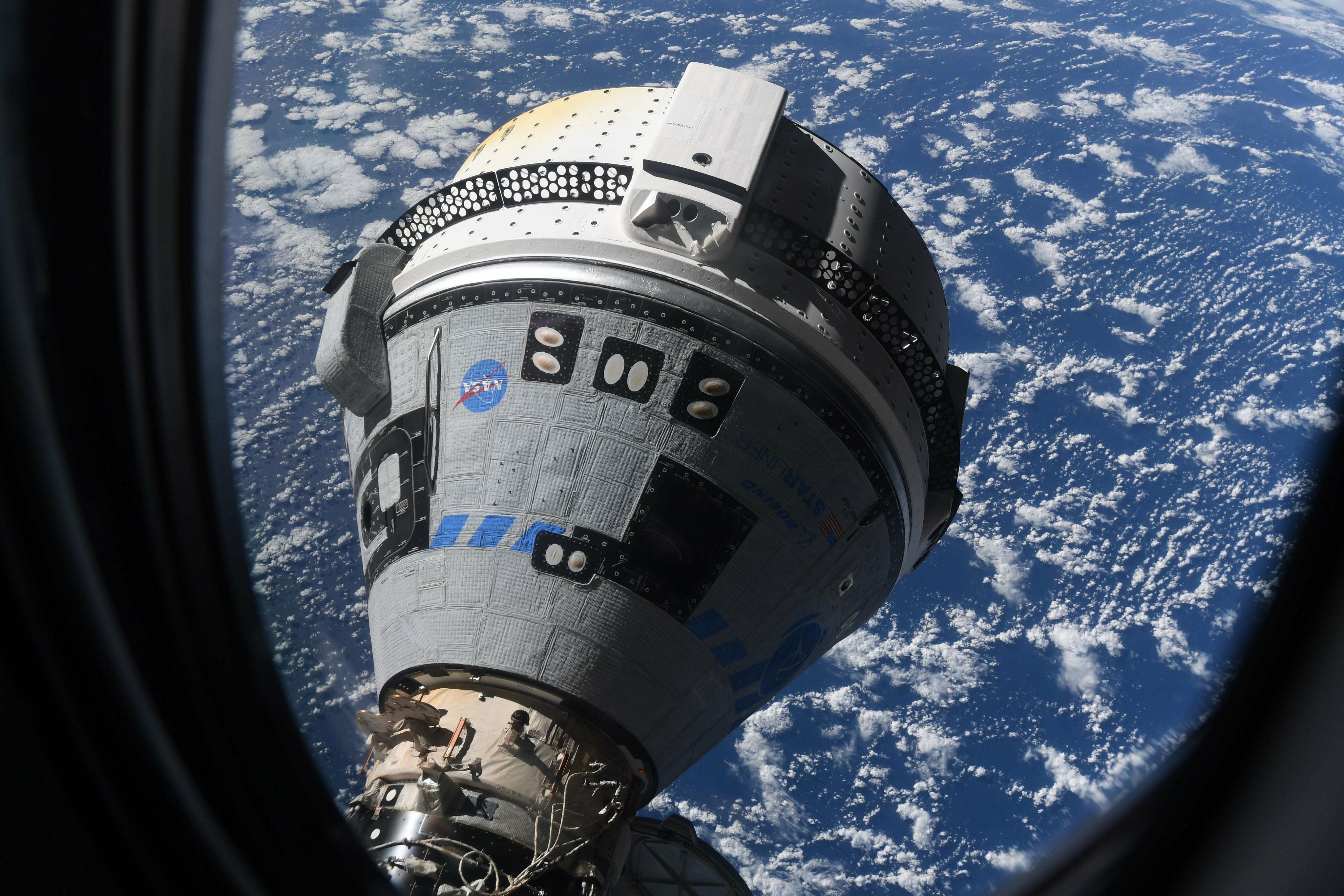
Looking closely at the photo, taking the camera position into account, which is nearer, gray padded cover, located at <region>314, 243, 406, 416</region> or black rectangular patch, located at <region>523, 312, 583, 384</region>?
black rectangular patch, located at <region>523, 312, 583, 384</region>

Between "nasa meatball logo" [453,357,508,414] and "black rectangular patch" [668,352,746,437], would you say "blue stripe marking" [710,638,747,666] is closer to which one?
"black rectangular patch" [668,352,746,437]

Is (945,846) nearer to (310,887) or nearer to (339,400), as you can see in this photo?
(339,400)

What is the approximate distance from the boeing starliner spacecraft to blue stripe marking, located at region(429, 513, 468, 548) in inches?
0.8

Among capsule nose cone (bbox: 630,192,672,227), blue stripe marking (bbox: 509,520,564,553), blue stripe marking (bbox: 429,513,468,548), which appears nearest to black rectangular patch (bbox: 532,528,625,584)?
blue stripe marking (bbox: 509,520,564,553)

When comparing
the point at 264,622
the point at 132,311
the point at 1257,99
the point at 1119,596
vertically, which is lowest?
the point at 1119,596

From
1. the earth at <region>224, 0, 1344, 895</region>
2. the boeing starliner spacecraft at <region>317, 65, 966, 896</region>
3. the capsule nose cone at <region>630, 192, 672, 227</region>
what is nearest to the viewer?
the boeing starliner spacecraft at <region>317, 65, 966, 896</region>

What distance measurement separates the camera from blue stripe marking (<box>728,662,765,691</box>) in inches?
198

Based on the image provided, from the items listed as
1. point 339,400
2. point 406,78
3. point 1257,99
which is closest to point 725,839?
point 339,400

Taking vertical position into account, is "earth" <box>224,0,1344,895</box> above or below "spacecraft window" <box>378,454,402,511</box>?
below

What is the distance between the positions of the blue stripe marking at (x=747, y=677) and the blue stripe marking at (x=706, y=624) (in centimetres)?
39

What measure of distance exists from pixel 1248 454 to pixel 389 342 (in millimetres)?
28260

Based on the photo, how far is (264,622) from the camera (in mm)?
2221

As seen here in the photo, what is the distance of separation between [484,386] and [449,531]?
0.94 m

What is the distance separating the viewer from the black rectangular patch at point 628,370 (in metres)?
4.77
